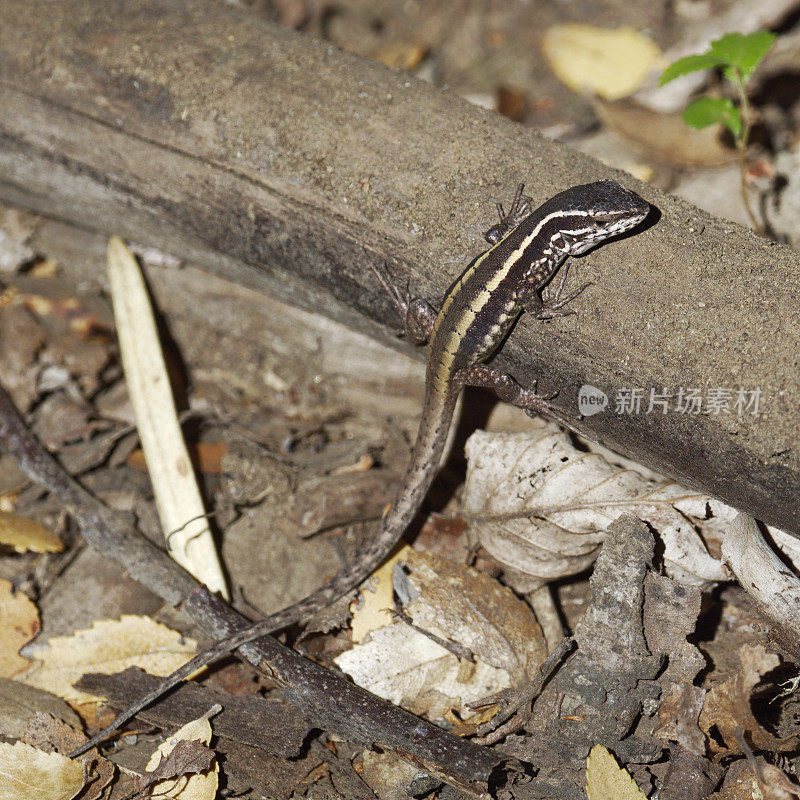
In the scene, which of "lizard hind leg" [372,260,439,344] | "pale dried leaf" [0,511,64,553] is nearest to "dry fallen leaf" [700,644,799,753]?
"lizard hind leg" [372,260,439,344]

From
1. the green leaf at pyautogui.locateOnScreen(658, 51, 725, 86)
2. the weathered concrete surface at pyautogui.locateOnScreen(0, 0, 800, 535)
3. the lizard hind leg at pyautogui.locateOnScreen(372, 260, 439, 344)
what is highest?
the green leaf at pyautogui.locateOnScreen(658, 51, 725, 86)

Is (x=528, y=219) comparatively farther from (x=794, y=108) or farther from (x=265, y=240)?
(x=794, y=108)

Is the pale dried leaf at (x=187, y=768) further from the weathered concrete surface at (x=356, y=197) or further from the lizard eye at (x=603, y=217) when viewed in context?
the lizard eye at (x=603, y=217)

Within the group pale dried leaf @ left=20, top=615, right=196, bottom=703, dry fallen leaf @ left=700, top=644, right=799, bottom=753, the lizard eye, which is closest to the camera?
dry fallen leaf @ left=700, top=644, right=799, bottom=753

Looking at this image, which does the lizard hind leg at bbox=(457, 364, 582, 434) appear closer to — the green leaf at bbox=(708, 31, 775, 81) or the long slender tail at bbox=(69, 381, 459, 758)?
the long slender tail at bbox=(69, 381, 459, 758)

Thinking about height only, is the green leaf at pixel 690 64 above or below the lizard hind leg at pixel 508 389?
above

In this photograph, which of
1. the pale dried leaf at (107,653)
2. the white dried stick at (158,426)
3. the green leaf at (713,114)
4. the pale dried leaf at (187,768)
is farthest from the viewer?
the green leaf at (713,114)

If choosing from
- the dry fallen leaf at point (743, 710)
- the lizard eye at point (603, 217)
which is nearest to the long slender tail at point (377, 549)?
the lizard eye at point (603, 217)
